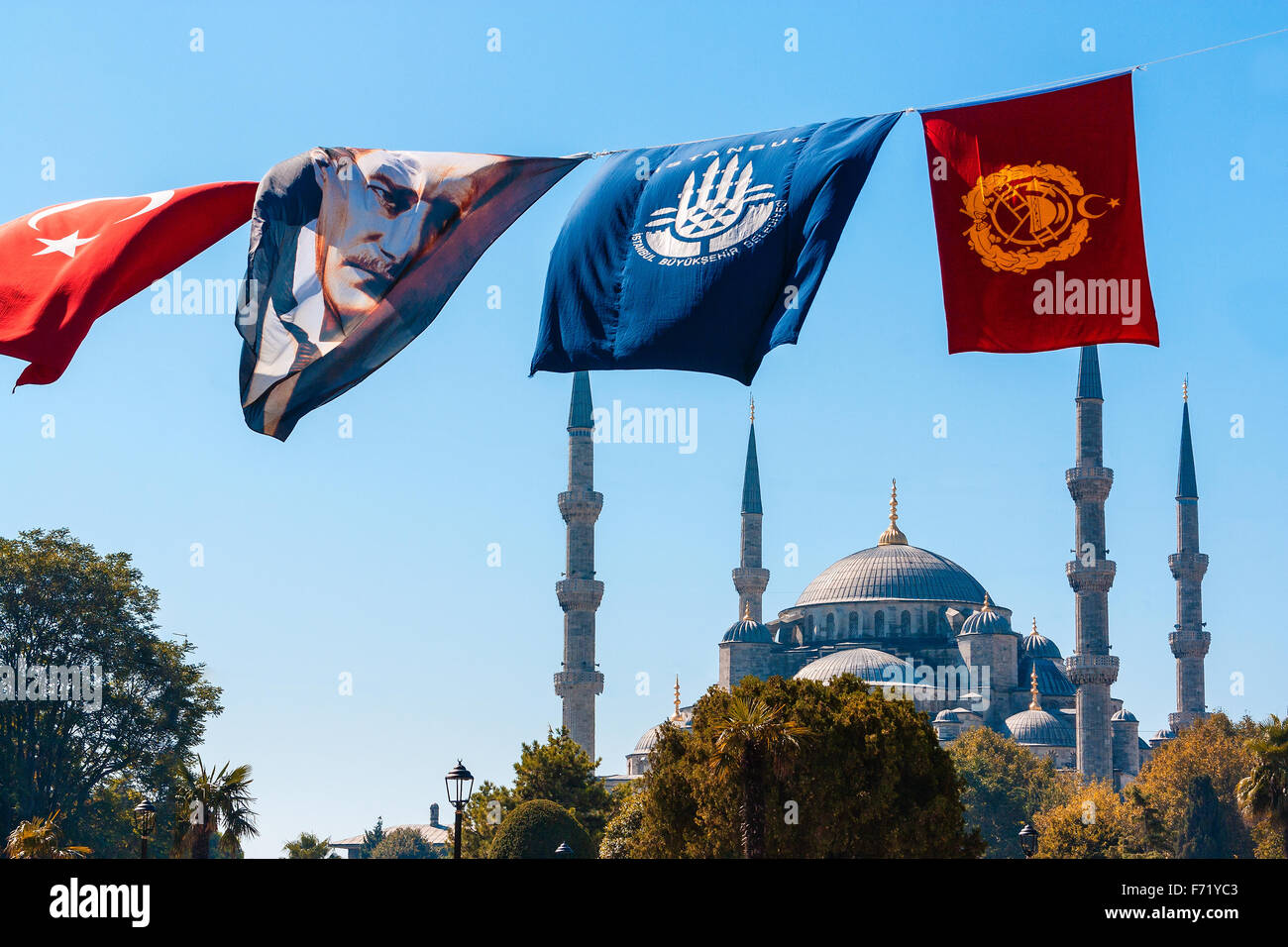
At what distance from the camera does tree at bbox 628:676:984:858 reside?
155 feet

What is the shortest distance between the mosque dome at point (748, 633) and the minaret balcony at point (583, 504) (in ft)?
83.3

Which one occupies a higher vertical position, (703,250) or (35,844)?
(703,250)

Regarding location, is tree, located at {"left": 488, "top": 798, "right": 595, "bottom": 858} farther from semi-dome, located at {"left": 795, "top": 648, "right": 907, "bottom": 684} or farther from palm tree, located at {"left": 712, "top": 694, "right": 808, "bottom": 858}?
semi-dome, located at {"left": 795, "top": 648, "right": 907, "bottom": 684}

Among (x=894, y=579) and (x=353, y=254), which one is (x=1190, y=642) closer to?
(x=894, y=579)

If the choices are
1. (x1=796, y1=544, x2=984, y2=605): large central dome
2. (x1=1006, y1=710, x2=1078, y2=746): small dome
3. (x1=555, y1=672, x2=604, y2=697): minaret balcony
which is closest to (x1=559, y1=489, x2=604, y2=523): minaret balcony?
(x1=555, y1=672, x2=604, y2=697): minaret balcony

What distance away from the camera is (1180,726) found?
396 feet

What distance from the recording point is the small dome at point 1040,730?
123 m

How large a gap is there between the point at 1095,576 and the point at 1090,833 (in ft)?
129

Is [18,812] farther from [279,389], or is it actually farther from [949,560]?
[949,560]

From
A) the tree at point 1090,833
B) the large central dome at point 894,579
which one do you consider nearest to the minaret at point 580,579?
the tree at point 1090,833

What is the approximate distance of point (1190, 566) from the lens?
122 m

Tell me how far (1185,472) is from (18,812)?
275 ft

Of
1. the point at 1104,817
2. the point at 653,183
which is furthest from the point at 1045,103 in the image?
the point at 1104,817

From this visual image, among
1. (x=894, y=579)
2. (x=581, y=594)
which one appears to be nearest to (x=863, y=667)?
(x=894, y=579)
